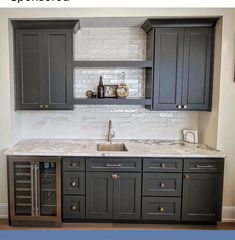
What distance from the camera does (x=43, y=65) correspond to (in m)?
3.09

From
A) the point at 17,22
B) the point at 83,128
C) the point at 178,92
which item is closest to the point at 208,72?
the point at 178,92

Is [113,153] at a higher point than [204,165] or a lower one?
higher

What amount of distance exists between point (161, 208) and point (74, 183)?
3.49 feet

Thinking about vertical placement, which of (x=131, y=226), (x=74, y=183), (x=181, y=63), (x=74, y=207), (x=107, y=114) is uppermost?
(x=181, y=63)

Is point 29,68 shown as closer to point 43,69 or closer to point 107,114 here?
point 43,69

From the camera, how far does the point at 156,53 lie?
121 inches

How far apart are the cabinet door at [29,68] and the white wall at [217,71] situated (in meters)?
0.12

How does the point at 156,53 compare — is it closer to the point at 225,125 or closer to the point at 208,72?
the point at 208,72

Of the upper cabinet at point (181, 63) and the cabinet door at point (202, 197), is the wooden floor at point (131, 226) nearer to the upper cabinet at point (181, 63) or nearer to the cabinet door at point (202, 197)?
the cabinet door at point (202, 197)

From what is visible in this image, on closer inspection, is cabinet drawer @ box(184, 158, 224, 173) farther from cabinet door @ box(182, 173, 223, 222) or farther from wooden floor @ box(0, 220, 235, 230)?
wooden floor @ box(0, 220, 235, 230)

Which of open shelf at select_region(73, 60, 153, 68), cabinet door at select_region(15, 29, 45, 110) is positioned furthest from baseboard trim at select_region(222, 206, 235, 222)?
cabinet door at select_region(15, 29, 45, 110)

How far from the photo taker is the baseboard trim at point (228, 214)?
3123 mm

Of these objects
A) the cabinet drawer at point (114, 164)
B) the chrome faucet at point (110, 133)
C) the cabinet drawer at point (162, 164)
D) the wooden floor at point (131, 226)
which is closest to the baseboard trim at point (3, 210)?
the wooden floor at point (131, 226)

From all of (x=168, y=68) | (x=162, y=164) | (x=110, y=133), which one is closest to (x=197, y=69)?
(x=168, y=68)
